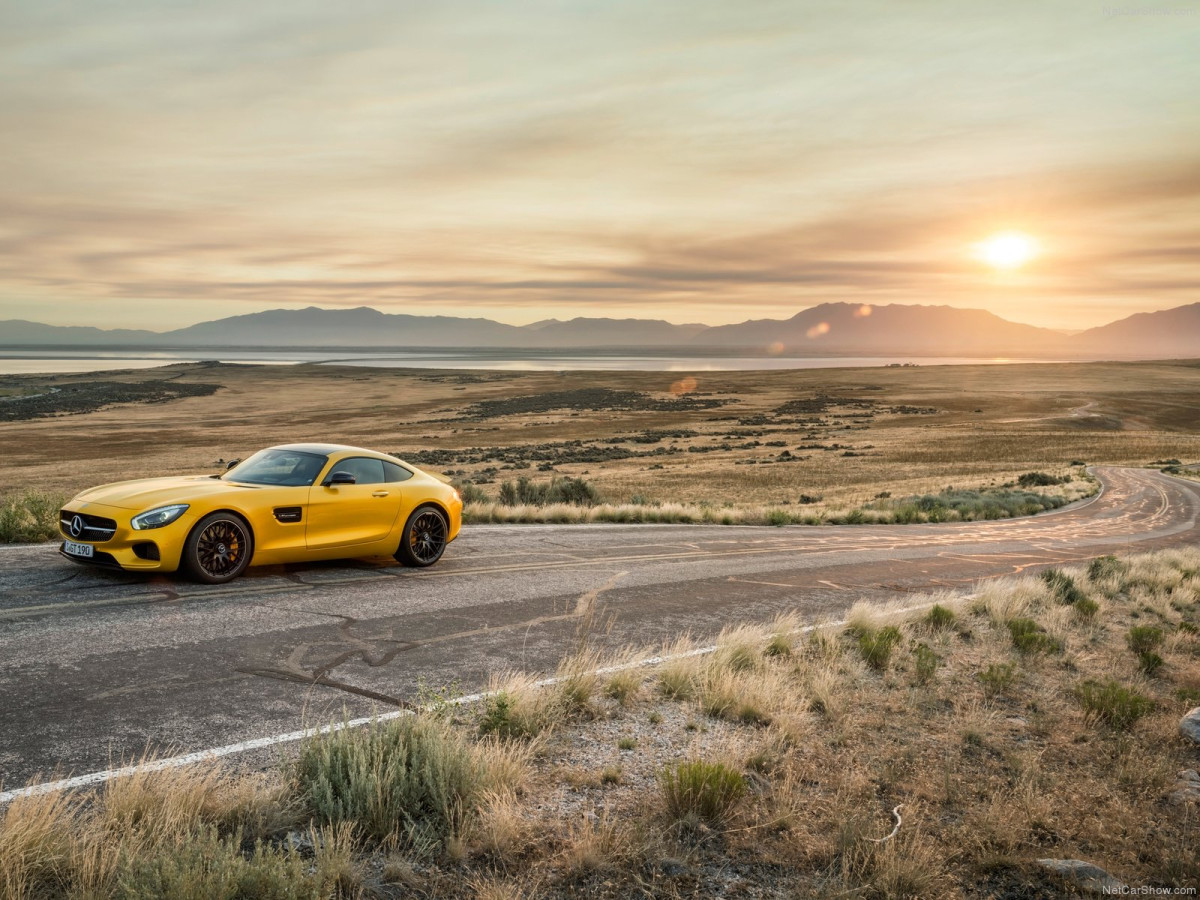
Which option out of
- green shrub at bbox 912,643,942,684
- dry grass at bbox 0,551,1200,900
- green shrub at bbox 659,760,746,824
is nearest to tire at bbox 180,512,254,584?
dry grass at bbox 0,551,1200,900

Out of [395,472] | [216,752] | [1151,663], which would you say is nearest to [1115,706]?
[1151,663]

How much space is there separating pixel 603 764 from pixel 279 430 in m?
79.1

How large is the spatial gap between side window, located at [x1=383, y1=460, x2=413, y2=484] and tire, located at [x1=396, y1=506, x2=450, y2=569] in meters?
0.48

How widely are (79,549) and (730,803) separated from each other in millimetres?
7507

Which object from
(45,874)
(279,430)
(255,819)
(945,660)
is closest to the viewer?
(45,874)

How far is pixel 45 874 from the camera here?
12.0 feet

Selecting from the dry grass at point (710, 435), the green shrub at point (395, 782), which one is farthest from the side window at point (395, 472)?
the dry grass at point (710, 435)

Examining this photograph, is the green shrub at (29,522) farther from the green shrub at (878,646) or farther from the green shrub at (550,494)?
the green shrub at (550,494)

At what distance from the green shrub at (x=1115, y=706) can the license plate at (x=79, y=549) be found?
9.58 metres

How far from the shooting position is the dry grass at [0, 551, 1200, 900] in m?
3.88

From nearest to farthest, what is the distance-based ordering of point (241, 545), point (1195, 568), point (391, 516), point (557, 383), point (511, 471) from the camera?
point (241, 545) < point (391, 516) < point (1195, 568) < point (511, 471) < point (557, 383)

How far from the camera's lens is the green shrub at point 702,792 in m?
4.78

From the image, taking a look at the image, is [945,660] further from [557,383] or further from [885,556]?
[557,383]

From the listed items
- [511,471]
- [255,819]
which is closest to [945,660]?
[255,819]
